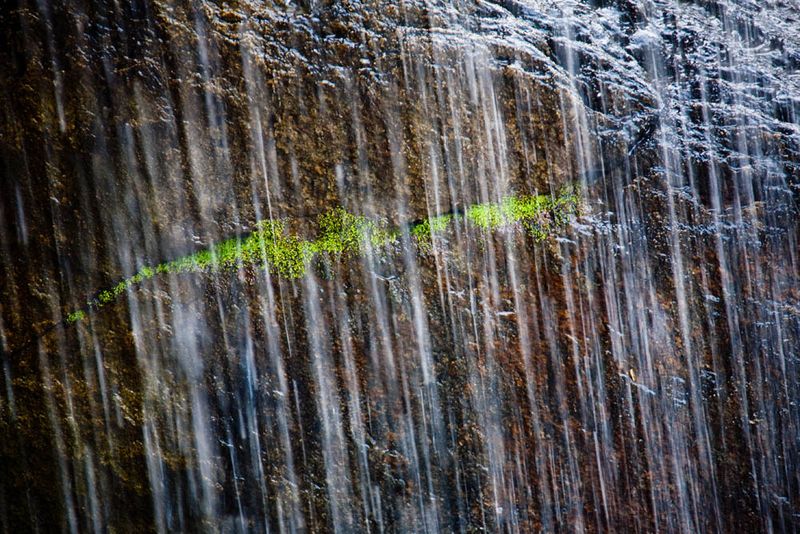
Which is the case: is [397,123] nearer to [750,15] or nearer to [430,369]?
[430,369]

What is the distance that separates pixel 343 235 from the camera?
281 cm

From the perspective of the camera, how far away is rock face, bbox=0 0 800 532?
108 inches

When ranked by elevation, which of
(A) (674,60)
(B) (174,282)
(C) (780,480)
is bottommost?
(C) (780,480)

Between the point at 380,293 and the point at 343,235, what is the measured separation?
35 cm

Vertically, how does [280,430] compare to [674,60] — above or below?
below

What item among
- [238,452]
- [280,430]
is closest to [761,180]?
[280,430]

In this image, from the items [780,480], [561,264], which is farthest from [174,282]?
[780,480]

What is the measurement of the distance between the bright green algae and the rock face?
0.17 feet

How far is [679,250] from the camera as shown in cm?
285

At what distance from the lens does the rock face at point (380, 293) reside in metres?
2.75

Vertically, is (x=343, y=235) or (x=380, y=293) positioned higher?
(x=343, y=235)

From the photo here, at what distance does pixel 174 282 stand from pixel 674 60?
113 inches

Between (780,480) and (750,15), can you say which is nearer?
(780,480)

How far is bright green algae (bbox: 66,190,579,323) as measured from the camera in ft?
9.14
